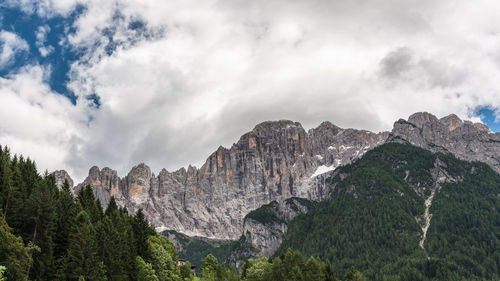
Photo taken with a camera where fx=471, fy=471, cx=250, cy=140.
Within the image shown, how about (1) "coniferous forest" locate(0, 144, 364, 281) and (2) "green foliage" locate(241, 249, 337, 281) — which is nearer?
(1) "coniferous forest" locate(0, 144, 364, 281)

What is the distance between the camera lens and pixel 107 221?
246 ft

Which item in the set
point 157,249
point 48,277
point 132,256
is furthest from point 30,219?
point 157,249

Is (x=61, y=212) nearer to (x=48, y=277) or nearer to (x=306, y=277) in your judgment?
(x=48, y=277)

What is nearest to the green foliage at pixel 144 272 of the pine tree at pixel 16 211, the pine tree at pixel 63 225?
the pine tree at pixel 63 225

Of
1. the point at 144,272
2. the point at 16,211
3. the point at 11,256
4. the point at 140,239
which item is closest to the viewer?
the point at 11,256

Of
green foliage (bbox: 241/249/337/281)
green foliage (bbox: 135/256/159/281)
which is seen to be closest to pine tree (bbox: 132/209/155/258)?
green foliage (bbox: 135/256/159/281)

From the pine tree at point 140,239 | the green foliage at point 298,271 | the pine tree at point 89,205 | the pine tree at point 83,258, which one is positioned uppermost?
the pine tree at point 89,205

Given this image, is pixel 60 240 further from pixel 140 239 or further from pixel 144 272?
pixel 140 239

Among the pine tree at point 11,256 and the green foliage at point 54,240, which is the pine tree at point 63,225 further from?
the pine tree at point 11,256

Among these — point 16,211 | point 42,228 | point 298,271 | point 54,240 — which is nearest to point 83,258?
point 42,228

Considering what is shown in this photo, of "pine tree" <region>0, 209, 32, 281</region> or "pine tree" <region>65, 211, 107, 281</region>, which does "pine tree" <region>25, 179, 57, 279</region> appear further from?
"pine tree" <region>0, 209, 32, 281</region>

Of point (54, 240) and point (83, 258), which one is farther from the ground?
point (54, 240)

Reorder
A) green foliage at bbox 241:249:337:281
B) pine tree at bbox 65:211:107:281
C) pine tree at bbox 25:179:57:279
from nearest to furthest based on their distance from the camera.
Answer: pine tree at bbox 25:179:57:279
pine tree at bbox 65:211:107:281
green foliage at bbox 241:249:337:281

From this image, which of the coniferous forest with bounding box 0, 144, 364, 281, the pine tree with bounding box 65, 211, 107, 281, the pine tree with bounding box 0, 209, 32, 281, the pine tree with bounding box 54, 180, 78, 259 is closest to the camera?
the pine tree with bounding box 0, 209, 32, 281
